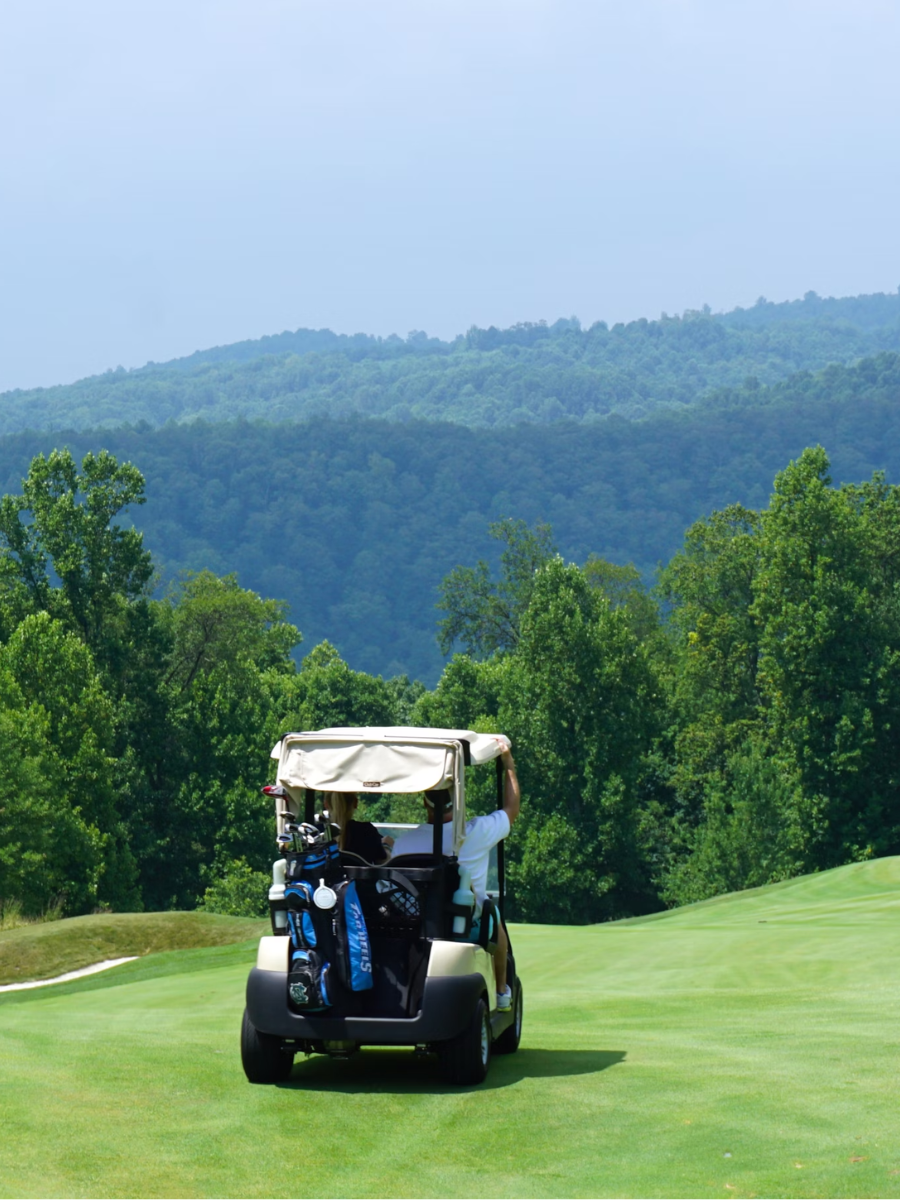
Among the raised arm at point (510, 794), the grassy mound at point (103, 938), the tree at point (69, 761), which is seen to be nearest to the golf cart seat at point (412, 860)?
the raised arm at point (510, 794)

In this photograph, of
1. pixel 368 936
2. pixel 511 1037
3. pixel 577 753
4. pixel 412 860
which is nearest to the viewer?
pixel 368 936

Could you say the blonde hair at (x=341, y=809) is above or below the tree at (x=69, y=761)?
above

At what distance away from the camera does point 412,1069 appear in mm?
10414

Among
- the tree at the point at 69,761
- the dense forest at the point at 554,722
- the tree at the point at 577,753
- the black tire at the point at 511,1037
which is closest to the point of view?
the black tire at the point at 511,1037

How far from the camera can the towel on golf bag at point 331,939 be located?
944cm

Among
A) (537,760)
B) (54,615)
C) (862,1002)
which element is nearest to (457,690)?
(537,760)

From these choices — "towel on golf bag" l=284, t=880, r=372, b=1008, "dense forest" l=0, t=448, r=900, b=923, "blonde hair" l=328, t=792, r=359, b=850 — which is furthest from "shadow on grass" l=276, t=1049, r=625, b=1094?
"dense forest" l=0, t=448, r=900, b=923

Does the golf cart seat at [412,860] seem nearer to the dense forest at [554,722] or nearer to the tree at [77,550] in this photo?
the dense forest at [554,722]

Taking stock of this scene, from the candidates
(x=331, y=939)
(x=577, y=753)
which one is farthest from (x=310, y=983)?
(x=577, y=753)

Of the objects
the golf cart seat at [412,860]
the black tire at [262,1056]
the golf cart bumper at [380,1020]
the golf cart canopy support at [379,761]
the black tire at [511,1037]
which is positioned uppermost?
the golf cart canopy support at [379,761]

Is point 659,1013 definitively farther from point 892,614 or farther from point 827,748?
point 892,614

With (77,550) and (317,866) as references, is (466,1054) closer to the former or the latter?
(317,866)

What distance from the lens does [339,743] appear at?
9.91 meters

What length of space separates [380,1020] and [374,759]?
1560mm
